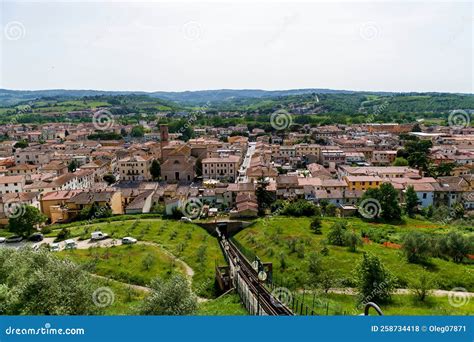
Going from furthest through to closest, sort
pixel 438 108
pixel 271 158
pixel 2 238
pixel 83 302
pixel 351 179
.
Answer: pixel 438 108 < pixel 271 158 < pixel 351 179 < pixel 2 238 < pixel 83 302

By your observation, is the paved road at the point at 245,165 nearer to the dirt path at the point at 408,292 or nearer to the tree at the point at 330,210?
the tree at the point at 330,210

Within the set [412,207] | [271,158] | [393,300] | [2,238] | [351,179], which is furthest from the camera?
[271,158]

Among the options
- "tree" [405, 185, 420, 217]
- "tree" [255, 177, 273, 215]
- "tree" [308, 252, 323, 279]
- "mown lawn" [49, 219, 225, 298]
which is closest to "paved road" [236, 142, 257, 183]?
"tree" [255, 177, 273, 215]

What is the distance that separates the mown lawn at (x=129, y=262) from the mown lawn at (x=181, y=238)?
50 cm

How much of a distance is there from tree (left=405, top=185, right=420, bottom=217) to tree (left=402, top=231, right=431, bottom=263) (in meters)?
9.01

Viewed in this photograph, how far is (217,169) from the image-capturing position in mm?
34312

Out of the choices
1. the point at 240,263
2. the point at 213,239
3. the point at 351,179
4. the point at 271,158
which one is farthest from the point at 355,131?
the point at 240,263

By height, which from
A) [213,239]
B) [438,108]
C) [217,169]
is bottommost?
[213,239]

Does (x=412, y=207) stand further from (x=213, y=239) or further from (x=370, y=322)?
(x=370, y=322)

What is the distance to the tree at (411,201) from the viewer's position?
2562 centimetres

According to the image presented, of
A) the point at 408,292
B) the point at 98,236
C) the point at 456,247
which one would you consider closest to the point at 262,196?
the point at 98,236

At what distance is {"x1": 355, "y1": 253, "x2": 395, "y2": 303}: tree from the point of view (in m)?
13.2

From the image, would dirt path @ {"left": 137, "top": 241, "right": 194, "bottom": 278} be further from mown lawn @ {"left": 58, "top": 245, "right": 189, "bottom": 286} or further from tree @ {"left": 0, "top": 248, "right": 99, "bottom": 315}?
tree @ {"left": 0, "top": 248, "right": 99, "bottom": 315}

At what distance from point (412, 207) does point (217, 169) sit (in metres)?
16.9
